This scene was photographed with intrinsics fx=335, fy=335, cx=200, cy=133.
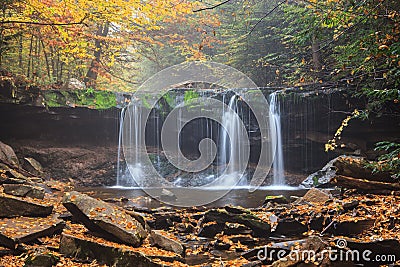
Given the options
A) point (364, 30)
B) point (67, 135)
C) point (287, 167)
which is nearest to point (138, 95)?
point (67, 135)

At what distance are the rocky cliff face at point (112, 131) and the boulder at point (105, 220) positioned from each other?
892 cm

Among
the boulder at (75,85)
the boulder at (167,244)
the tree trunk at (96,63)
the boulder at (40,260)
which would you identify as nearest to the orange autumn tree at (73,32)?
the tree trunk at (96,63)

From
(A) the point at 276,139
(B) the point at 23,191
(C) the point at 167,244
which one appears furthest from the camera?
(A) the point at 276,139

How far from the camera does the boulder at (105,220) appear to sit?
4.57 m

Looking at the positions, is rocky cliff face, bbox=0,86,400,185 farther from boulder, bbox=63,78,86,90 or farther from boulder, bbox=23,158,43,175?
boulder, bbox=63,78,86,90

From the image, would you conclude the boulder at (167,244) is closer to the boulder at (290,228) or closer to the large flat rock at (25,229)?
the large flat rock at (25,229)

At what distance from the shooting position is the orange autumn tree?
9953 millimetres

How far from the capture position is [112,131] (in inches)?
599

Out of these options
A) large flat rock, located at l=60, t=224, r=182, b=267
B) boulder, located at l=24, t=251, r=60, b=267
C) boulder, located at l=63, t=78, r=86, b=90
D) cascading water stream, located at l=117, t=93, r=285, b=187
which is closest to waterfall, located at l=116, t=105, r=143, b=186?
cascading water stream, located at l=117, t=93, r=285, b=187

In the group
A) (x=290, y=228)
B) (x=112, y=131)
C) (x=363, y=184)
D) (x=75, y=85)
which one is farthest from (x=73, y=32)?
(x=363, y=184)

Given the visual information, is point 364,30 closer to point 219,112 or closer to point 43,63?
point 219,112

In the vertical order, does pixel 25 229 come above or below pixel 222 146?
below

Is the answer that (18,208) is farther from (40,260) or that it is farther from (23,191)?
(40,260)

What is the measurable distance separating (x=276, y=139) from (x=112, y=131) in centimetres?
726
